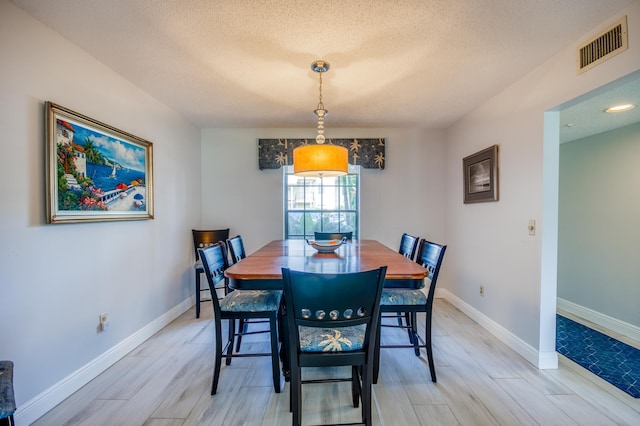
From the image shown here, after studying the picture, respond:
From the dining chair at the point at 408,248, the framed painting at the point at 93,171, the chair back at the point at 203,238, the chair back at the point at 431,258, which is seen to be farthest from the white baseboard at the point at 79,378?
the chair back at the point at 431,258

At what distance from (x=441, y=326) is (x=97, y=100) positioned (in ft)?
11.8

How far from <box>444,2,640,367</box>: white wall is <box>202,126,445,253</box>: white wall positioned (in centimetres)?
72

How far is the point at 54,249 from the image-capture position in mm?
1720

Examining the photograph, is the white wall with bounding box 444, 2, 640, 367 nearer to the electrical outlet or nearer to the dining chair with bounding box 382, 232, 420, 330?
the dining chair with bounding box 382, 232, 420, 330

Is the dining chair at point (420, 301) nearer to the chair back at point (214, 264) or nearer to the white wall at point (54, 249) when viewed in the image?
the chair back at point (214, 264)

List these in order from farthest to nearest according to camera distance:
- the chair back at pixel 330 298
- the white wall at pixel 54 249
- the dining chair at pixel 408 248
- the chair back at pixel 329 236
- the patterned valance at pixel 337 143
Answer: the patterned valance at pixel 337 143 < the chair back at pixel 329 236 < the dining chair at pixel 408 248 < the white wall at pixel 54 249 < the chair back at pixel 330 298

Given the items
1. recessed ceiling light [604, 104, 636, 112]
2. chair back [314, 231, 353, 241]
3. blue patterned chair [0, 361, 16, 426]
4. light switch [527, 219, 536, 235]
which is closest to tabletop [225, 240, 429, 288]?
chair back [314, 231, 353, 241]

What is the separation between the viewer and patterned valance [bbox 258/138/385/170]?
3.65m

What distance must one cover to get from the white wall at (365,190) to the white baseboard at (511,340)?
96 cm

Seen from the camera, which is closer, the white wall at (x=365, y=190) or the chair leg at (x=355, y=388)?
the chair leg at (x=355, y=388)

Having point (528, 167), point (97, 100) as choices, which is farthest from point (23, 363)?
point (528, 167)

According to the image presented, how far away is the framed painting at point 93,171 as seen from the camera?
1.70 m

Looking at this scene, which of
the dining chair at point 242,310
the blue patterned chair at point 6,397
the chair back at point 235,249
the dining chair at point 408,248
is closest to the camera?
the blue patterned chair at point 6,397

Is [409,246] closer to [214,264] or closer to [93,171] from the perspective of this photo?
[214,264]
